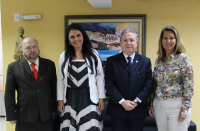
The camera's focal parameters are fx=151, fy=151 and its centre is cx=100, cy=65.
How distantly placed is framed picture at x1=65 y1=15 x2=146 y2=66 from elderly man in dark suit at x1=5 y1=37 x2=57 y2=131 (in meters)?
1.53

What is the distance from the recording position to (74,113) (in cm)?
172

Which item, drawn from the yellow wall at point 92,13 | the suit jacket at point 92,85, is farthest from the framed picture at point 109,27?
the suit jacket at point 92,85

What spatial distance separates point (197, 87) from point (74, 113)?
104 inches

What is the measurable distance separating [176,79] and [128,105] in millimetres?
595

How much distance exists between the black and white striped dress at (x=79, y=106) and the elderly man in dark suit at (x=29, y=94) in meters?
0.22

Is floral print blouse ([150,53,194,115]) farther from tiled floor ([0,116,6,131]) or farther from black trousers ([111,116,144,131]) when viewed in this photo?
tiled floor ([0,116,6,131])

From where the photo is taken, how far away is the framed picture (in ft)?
9.87

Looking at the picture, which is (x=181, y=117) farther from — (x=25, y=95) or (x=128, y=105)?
(x=25, y=95)

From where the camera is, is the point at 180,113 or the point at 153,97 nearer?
the point at 180,113

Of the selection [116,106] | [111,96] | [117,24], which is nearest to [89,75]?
[111,96]

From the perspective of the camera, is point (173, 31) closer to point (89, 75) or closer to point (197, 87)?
point (89, 75)

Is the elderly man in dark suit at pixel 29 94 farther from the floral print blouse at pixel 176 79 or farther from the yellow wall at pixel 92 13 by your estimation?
the yellow wall at pixel 92 13

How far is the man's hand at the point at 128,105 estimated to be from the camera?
1.60 m

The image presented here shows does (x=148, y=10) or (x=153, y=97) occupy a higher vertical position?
(x=148, y=10)
